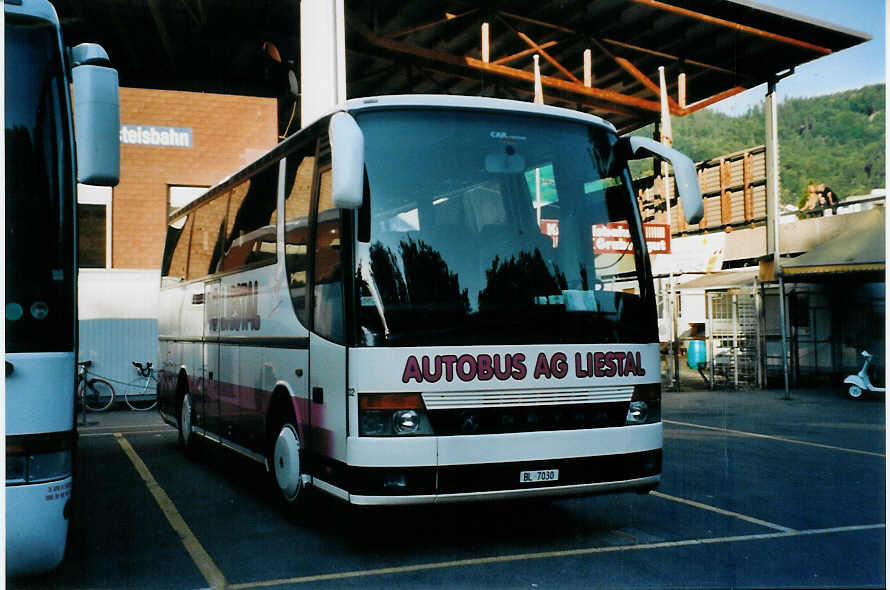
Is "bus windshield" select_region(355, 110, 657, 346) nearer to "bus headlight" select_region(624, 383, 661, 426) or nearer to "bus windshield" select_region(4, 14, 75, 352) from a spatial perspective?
"bus headlight" select_region(624, 383, 661, 426)

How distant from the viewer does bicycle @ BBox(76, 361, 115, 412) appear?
16.7 metres

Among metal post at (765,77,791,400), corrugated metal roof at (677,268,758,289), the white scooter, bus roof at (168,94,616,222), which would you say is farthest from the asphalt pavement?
metal post at (765,77,791,400)

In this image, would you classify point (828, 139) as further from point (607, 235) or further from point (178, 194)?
point (178, 194)

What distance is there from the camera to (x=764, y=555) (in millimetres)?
5945

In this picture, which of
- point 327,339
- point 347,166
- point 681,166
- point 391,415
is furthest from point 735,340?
point 347,166

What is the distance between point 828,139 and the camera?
9219 millimetres

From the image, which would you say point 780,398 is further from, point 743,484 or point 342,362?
point 342,362

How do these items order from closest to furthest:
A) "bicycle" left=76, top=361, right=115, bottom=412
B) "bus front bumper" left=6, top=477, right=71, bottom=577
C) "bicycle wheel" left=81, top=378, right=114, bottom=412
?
"bus front bumper" left=6, top=477, right=71, bottom=577 → "bicycle" left=76, top=361, right=115, bottom=412 → "bicycle wheel" left=81, top=378, right=114, bottom=412

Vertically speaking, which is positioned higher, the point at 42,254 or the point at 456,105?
the point at 456,105

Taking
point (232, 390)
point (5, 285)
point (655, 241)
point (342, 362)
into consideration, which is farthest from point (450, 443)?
point (655, 241)

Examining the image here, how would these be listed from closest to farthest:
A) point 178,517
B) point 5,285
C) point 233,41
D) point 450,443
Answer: point 5,285, point 450,443, point 178,517, point 233,41

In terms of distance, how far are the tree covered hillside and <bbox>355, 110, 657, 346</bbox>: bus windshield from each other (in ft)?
6.30

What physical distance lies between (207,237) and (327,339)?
4221 millimetres

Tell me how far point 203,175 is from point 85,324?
12.6 feet
